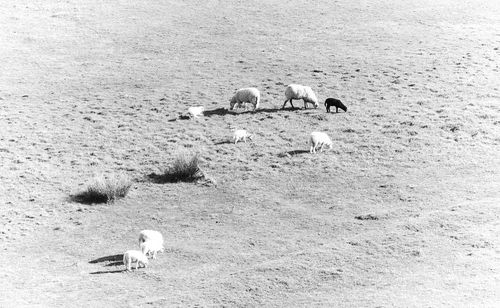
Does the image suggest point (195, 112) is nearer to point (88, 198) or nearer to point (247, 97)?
point (247, 97)

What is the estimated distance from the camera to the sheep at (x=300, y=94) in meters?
32.9

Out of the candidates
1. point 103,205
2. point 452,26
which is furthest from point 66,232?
point 452,26

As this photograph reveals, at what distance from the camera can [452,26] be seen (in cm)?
4628

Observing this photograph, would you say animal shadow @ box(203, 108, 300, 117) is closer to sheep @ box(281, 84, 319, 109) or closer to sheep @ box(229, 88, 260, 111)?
sheep @ box(229, 88, 260, 111)

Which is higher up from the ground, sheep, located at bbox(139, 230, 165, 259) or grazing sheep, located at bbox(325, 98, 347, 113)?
grazing sheep, located at bbox(325, 98, 347, 113)

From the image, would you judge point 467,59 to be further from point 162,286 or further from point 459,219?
point 162,286

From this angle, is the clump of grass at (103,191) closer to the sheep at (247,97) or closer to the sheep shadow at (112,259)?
the sheep shadow at (112,259)

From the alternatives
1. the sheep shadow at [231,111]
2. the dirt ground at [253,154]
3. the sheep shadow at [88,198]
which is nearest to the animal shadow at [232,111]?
the sheep shadow at [231,111]

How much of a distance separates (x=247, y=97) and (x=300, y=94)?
2112 mm

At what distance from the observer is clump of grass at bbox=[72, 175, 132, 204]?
2548cm

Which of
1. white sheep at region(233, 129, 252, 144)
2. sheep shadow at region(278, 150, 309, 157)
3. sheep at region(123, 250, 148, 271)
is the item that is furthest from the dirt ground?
white sheep at region(233, 129, 252, 144)

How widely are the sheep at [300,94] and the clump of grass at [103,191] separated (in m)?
9.25

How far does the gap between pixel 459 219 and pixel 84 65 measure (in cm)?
2086

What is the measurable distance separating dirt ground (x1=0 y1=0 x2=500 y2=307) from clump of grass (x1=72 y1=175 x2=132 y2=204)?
0.34 metres
